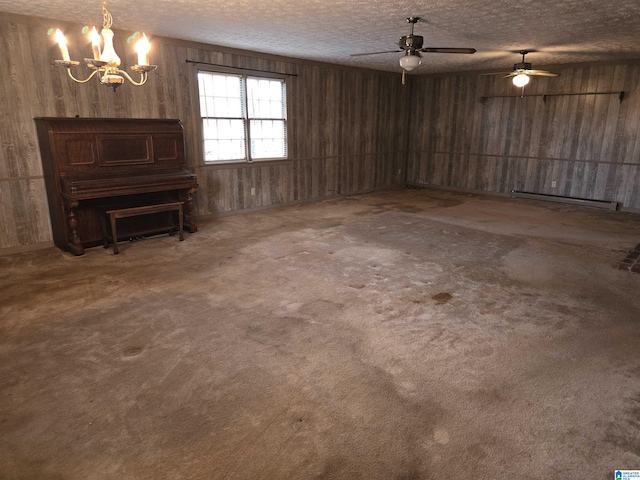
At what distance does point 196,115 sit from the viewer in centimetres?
601

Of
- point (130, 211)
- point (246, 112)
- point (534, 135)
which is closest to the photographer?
point (130, 211)

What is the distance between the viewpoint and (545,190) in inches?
323

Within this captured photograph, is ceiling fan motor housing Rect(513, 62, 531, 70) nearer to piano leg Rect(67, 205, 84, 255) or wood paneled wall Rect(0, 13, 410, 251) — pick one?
wood paneled wall Rect(0, 13, 410, 251)

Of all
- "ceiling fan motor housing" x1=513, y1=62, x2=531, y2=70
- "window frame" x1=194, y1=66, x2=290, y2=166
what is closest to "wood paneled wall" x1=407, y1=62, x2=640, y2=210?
"ceiling fan motor housing" x1=513, y1=62, x2=531, y2=70

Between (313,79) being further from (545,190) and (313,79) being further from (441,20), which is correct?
(545,190)

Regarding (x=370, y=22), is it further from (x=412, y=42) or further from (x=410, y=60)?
(x=410, y=60)

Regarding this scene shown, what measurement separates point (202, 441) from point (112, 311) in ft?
5.80

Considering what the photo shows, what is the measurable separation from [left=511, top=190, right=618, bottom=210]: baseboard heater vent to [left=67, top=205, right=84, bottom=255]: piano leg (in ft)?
25.6

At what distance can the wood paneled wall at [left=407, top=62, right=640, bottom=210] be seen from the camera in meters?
7.25

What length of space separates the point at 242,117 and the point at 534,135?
18.7 feet

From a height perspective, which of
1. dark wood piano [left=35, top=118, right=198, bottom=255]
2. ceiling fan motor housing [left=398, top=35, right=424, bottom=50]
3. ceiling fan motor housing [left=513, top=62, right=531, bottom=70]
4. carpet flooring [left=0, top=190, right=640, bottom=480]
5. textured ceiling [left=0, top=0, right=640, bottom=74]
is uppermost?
textured ceiling [left=0, top=0, right=640, bottom=74]

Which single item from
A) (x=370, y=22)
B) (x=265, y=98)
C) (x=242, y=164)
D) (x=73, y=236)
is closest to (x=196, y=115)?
(x=242, y=164)

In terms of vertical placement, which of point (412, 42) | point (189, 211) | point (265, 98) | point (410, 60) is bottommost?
point (189, 211)

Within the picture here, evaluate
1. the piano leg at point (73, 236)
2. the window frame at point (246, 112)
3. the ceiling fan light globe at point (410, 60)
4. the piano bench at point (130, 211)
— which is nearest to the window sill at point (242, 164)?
the window frame at point (246, 112)
